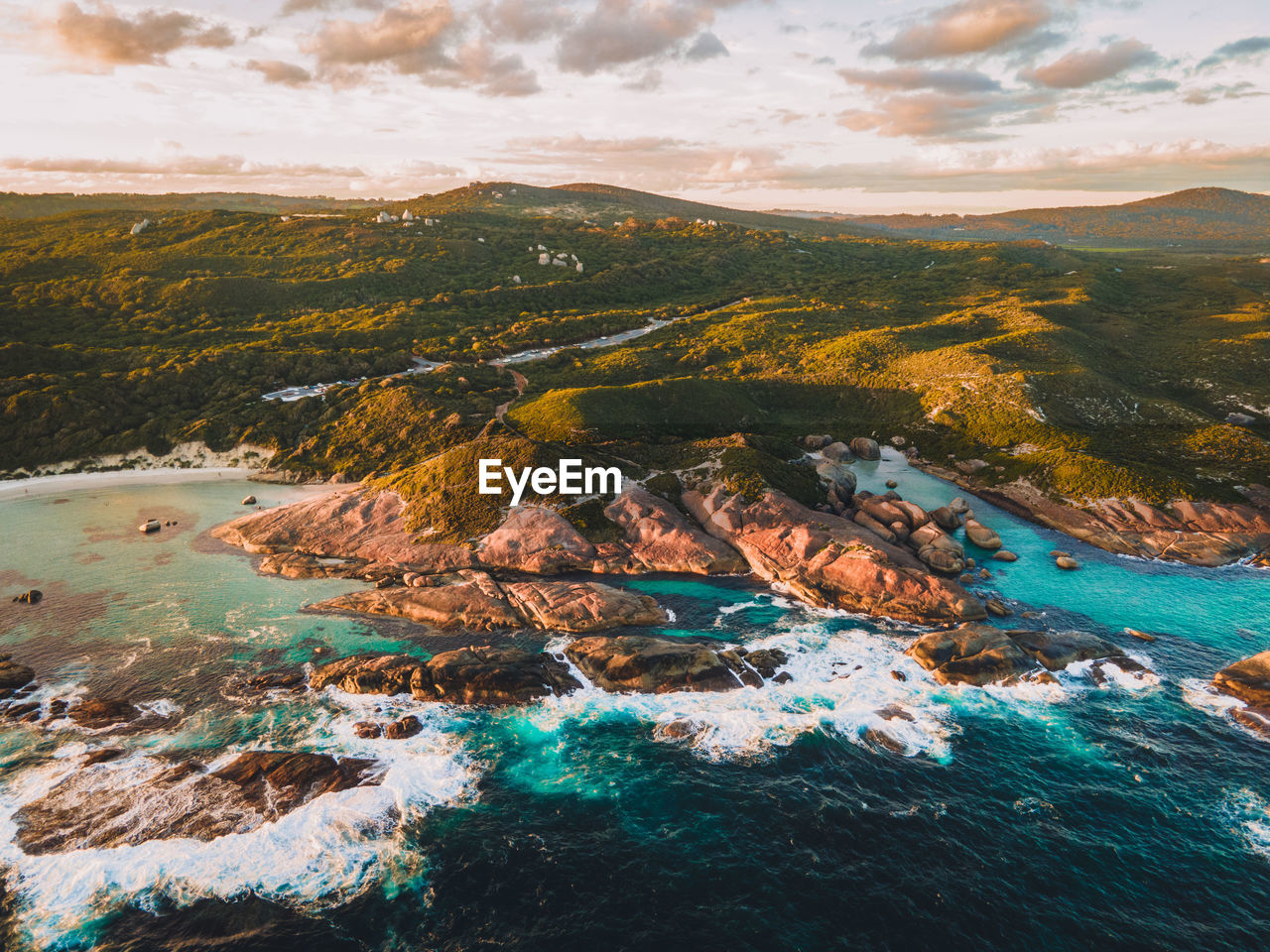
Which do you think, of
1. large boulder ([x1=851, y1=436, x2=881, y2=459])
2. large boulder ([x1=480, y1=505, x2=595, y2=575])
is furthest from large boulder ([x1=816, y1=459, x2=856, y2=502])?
large boulder ([x1=480, y1=505, x2=595, y2=575])

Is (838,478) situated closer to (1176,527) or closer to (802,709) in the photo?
(1176,527)

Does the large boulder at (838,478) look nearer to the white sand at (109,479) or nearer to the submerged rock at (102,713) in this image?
the submerged rock at (102,713)

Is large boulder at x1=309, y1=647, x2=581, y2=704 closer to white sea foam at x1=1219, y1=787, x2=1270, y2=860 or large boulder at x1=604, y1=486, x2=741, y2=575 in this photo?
large boulder at x1=604, y1=486, x2=741, y2=575

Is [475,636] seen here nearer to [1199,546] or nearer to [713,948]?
[713,948]

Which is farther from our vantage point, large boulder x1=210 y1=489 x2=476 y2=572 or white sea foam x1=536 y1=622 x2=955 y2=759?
large boulder x1=210 y1=489 x2=476 y2=572

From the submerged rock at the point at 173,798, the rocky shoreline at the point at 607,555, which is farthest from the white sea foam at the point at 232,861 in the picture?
the rocky shoreline at the point at 607,555

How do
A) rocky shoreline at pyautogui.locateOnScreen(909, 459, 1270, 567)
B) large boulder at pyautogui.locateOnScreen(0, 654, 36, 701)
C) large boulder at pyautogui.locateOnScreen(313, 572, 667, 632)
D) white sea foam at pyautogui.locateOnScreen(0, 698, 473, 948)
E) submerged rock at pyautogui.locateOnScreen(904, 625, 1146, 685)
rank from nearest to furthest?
1. white sea foam at pyautogui.locateOnScreen(0, 698, 473, 948)
2. large boulder at pyautogui.locateOnScreen(0, 654, 36, 701)
3. submerged rock at pyautogui.locateOnScreen(904, 625, 1146, 685)
4. large boulder at pyautogui.locateOnScreen(313, 572, 667, 632)
5. rocky shoreline at pyautogui.locateOnScreen(909, 459, 1270, 567)

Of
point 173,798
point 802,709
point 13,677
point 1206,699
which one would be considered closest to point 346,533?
point 13,677
